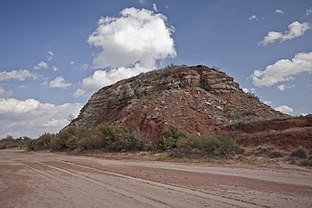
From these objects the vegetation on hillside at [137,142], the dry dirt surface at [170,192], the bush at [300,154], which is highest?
the vegetation on hillside at [137,142]

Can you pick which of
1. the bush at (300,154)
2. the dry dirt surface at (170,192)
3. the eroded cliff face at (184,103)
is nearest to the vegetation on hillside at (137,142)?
the eroded cliff face at (184,103)

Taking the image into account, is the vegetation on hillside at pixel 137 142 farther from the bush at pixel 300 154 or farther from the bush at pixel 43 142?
the bush at pixel 300 154

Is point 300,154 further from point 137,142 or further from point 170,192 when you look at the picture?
point 137,142

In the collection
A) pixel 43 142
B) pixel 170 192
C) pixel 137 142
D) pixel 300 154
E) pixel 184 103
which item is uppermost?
pixel 184 103

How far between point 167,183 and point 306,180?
5.73 meters

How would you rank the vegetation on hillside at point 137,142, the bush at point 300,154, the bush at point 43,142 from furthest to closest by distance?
1. the bush at point 43,142
2. the vegetation on hillside at point 137,142
3. the bush at point 300,154

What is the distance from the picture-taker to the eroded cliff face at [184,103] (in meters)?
42.7

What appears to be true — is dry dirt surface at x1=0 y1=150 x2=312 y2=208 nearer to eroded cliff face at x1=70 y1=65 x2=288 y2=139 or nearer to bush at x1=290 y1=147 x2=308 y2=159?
bush at x1=290 y1=147 x2=308 y2=159

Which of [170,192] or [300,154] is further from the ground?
[300,154]

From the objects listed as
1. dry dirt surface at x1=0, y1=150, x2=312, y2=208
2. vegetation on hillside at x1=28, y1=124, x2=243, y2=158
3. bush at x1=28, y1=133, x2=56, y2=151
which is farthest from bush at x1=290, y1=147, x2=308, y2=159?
bush at x1=28, y1=133, x2=56, y2=151

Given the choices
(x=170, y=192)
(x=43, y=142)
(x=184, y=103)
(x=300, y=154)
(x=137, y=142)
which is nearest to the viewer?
(x=170, y=192)

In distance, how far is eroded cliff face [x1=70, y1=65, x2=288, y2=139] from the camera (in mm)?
42688

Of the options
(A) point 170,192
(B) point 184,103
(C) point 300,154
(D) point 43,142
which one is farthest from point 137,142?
(D) point 43,142

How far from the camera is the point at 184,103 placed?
46344 millimetres
